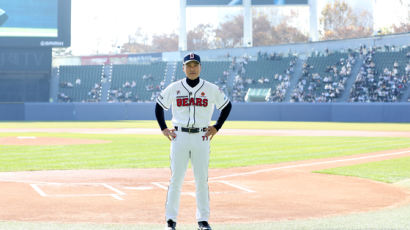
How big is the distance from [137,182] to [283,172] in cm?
356

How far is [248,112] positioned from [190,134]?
42.1 meters

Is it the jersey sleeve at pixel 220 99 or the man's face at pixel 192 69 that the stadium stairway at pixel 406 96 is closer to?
the jersey sleeve at pixel 220 99

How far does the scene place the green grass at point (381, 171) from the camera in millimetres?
12373

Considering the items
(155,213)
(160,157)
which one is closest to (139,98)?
(160,157)

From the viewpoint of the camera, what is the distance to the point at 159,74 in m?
56.9

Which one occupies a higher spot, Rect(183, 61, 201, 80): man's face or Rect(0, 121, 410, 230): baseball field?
Rect(183, 61, 201, 80): man's face

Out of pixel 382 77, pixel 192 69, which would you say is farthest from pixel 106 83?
pixel 192 69

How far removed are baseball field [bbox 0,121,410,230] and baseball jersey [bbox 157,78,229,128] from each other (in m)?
1.36

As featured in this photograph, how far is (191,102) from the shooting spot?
21.8ft

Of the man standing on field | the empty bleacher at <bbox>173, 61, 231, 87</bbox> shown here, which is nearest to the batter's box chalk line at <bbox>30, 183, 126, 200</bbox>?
the man standing on field

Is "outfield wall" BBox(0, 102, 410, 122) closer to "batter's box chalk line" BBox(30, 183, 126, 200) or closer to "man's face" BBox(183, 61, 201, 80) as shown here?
"batter's box chalk line" BBox(30, 183, 126, 200)

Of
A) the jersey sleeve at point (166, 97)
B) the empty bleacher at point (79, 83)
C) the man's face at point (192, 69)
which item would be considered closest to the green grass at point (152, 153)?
the jersey sleeve at point (166, 97)

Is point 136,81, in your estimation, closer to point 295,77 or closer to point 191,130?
point 295,77

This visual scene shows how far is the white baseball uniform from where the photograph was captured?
6.60m
